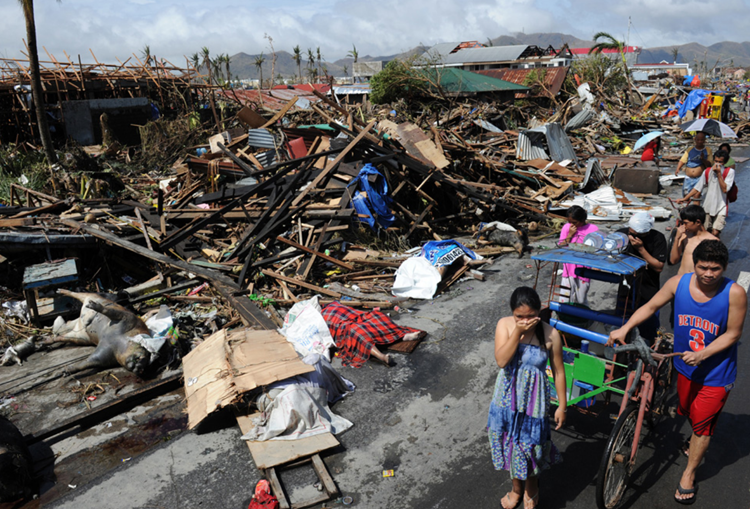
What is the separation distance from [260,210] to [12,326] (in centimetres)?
437

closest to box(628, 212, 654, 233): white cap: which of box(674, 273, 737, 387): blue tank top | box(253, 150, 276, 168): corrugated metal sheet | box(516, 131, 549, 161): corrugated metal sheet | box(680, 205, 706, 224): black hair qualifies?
box(680, 205, 706, 224): black hair

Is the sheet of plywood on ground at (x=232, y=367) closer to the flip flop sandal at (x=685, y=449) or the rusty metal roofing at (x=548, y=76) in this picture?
the flip flop sandal at (x=685, y=449)

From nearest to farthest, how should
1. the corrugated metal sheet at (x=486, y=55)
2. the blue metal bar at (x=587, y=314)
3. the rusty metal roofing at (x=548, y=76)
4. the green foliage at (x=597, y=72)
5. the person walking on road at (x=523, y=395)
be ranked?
the person walking on road at (x=523, y=395) → the blue metal bar at (x=587, y=314) → the rusty metal roofing at (x=548, y=76) → the green foliage at (x=597, y=72) → the corrugated metal sheet at (x=486, y=55)

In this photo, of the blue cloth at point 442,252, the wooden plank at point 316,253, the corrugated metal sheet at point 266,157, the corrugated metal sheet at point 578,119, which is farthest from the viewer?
the corrugated metal sheet at point 578,119

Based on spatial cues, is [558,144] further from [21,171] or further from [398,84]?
[21,171]

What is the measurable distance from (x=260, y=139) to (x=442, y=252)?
21.2 ft

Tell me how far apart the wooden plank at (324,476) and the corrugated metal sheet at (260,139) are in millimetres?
9449

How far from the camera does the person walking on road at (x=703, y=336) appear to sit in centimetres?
308

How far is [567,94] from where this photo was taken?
28844mm

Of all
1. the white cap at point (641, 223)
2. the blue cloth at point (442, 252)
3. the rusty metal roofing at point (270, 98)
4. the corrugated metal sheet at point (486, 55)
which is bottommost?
the blue cloth at point (442, 252)

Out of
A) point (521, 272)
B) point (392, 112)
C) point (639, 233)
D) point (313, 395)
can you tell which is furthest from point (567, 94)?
point (313, 395)

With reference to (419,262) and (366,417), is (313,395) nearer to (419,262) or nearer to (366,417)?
(366,417)

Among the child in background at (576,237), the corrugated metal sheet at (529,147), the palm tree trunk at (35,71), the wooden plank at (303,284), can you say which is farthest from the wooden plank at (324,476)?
the palm tree trunk at (35,71)

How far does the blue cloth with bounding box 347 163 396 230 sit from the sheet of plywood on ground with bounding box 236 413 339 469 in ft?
17.7
